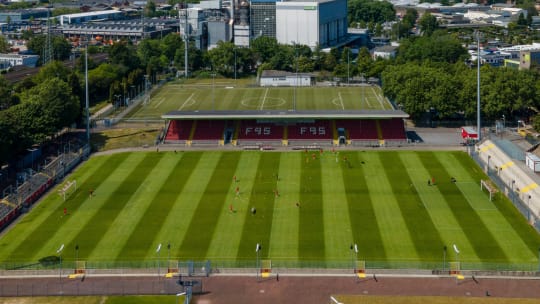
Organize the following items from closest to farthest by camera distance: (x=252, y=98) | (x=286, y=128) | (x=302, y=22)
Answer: (x=286, y=128), (x=252, y=98), (x=302, y=22)

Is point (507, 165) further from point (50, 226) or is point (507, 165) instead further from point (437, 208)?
point (50, 226)

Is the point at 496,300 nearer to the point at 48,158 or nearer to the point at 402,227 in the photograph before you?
the point at 402,227

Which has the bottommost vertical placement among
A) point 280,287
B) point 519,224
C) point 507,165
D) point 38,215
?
point 280,287

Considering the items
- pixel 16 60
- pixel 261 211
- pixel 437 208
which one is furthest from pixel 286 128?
pixel 16 60

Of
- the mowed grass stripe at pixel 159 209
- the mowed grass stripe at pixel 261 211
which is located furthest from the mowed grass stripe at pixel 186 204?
the mowed grass stripe at pixel 261 211

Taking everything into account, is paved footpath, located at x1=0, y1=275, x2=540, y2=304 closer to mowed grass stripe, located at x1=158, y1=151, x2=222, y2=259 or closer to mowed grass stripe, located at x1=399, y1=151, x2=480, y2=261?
mowed grass stripe, located at x1=399, y1=151, x2=480, y2=261

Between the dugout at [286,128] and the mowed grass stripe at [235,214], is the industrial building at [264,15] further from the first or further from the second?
the mowed grass stripe at [235,214]
